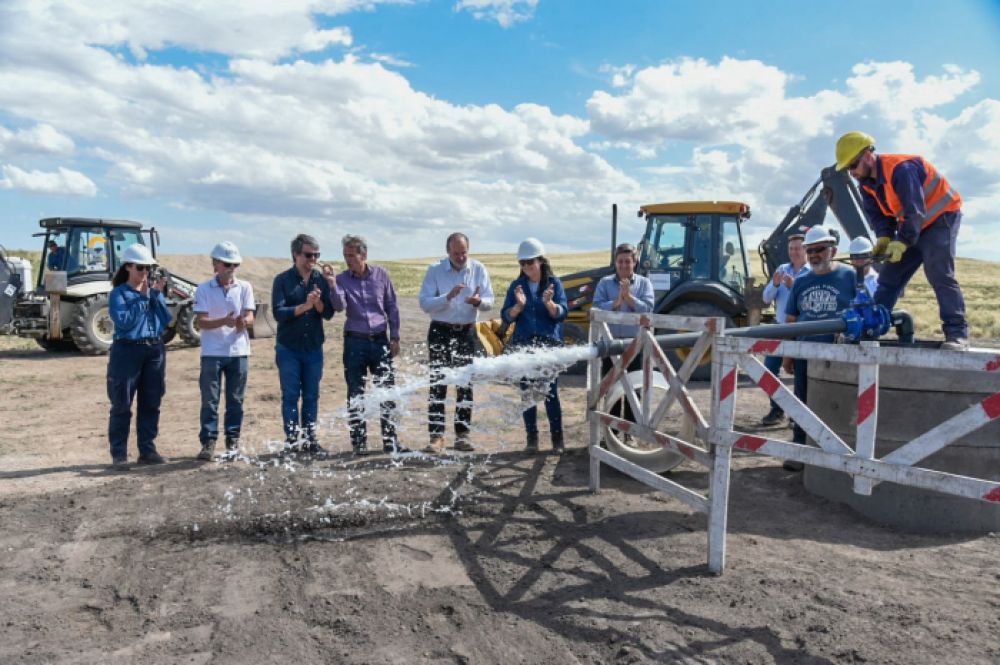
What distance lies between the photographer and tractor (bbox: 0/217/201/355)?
1374 centimetres

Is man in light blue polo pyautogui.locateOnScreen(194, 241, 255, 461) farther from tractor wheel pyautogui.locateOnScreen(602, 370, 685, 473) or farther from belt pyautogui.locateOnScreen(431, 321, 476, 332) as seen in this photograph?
tractor wheel pyautogui.locateOnScreen(602, 370, 685, 473)

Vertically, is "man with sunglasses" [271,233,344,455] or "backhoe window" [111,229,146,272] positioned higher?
"backhoe window" [111,229,146,272]

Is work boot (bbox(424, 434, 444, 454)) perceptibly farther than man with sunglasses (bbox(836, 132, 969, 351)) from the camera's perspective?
Yes

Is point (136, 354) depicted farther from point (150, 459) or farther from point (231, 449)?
point (231, 449)

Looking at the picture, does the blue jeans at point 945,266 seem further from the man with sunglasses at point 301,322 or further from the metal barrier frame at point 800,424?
the man with sunglasses at point 301,322

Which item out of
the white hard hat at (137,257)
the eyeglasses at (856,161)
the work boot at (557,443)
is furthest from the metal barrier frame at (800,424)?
the white hard hat at (137,257)

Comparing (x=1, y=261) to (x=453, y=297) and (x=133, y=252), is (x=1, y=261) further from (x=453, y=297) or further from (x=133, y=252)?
(x=453, y=297)

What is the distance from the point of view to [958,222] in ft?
18.0

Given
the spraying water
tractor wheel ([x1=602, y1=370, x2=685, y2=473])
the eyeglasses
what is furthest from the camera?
tractor wheel ([x1=602, y1=370, x2=685, y2=473])

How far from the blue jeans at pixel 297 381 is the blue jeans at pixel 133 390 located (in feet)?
3.47

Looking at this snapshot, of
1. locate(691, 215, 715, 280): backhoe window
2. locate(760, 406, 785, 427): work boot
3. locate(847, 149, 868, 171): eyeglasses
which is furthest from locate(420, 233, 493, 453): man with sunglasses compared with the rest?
locate(691, 215, 715, 280): backhoe window

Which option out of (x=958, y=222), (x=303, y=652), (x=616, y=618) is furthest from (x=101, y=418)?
(x=958, y=222)

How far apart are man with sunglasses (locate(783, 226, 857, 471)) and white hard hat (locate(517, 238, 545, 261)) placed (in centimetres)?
231

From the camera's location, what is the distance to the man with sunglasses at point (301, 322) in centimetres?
643
